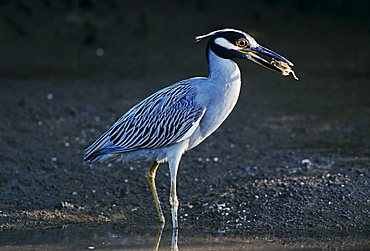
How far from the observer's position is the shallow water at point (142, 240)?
722cm

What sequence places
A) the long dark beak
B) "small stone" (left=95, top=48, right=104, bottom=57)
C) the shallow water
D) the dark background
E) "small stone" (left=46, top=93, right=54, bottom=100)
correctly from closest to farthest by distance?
1. the shallow water
2. the long dark beak
3. the dark background
4. "small stone" (left=46, top=93, right=54, bottom=100)
5. "small stone" (left=95, top=48, right=104, bottom=57)

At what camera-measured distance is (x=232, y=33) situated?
7.64 metres

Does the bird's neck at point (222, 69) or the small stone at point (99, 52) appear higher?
the bird's neck at point (222, 69)

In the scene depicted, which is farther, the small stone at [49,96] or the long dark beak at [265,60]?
the small stone at [49,96]

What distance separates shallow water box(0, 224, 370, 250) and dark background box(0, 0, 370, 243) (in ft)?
0.67

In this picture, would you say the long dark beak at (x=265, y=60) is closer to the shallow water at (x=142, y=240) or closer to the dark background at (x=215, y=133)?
the dark background at (x=215, y=133)

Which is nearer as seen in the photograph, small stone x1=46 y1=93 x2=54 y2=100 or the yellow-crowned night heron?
the yellow-crowned night heron

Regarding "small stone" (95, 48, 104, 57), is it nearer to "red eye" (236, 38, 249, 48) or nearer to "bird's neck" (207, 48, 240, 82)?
"bird's neck" (207, 48, 240, 82)

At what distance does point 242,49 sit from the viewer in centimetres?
764

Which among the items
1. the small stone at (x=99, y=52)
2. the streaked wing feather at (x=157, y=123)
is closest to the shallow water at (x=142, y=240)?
the streaked wing feather at (x=157, y=123)

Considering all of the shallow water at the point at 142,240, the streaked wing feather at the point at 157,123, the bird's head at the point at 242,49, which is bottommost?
the shallow water at the point at 142,240

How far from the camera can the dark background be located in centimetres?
819

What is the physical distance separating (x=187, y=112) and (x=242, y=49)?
76cm

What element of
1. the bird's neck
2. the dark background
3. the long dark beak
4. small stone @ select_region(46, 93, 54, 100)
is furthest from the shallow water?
small stone @ select_region(46, 93, 54, 100)
